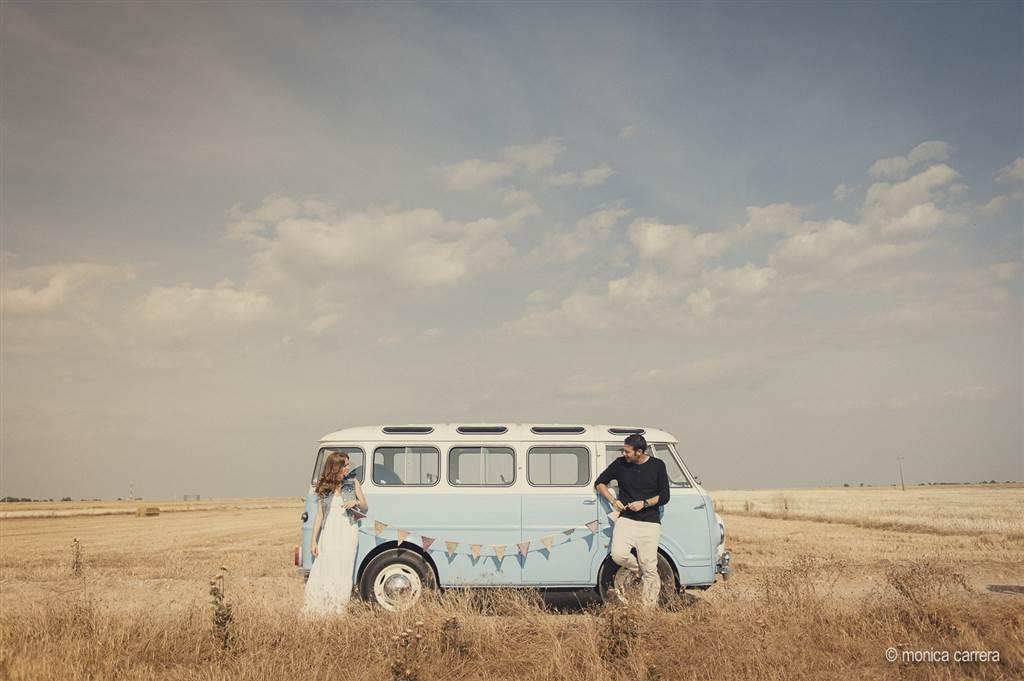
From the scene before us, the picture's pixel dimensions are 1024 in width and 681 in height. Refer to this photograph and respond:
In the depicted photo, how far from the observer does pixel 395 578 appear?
36.9ft

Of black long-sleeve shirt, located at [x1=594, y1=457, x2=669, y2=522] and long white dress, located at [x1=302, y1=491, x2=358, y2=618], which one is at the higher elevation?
black long-sleeve shirt, located at [x1=594, y1=457, x2=669, y2=522]

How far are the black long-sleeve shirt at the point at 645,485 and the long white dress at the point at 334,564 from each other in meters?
3.62

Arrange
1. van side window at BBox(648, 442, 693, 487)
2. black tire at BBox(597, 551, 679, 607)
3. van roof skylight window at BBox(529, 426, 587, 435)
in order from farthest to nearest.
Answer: van roof skylight window at BBox(529, 426, 587, 435), van side window at BBox(648, 442, 693, 487), black tire at BBox(597, 551, 679, 607)

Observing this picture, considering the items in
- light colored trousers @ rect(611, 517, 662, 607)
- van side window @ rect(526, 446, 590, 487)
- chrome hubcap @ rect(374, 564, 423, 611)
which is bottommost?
chrome hubcap @ rect(374, 564, 423, 611)

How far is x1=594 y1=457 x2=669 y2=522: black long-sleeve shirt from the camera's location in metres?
10.1

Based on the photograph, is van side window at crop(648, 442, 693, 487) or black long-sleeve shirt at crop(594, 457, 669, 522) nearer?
black long-sleeve shirt at crop(594, 457, 669, 522)

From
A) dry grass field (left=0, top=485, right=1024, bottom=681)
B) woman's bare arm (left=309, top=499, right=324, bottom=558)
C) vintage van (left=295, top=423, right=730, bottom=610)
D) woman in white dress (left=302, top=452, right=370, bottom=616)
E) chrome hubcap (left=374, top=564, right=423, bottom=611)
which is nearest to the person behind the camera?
dry grass field (left=0, top=485, right=1024, bottom=681)

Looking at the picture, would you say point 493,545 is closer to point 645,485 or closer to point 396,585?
point 396,585

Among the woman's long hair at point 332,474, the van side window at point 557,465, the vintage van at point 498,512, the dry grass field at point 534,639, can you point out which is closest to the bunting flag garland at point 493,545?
the vintage van at point 498,512

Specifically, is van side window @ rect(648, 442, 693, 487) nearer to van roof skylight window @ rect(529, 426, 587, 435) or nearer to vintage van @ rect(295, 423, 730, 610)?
vintage van @ rect(295, 423, 730, 610)

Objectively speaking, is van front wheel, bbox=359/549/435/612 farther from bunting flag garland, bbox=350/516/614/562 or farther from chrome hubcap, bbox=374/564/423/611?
bunting flag garland, bbox=350/516/614/562

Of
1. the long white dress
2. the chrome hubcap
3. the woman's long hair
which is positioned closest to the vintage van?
the chrome hubcap

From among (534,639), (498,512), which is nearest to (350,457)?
(498,512)

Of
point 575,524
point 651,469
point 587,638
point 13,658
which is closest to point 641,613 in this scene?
point 587,638
